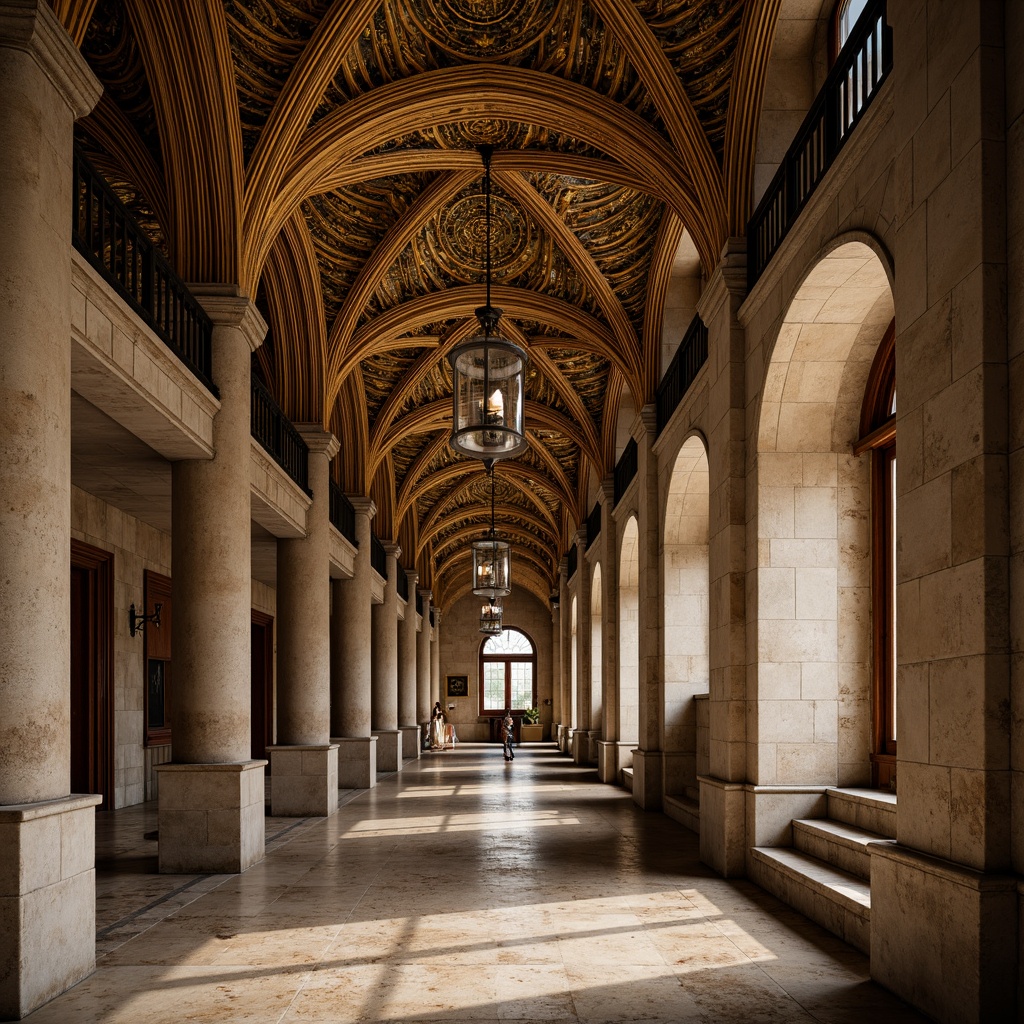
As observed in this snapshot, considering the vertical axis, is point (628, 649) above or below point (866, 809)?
above

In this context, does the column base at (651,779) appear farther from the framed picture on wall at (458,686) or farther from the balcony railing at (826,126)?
the framed picture on wall at (458,686)

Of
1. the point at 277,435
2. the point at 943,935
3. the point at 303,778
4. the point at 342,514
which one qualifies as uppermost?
the point at 277,435

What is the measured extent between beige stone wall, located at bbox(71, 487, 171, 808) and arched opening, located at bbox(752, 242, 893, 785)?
28.1 ft

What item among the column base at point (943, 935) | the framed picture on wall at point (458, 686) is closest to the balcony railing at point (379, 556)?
the column base at point (943, 935)

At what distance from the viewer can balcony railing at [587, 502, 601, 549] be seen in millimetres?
23378

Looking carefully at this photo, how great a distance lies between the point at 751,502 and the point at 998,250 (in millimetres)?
4780

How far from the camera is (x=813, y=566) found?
8984 mm

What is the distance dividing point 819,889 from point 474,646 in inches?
1586

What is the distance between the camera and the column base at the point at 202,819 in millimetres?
9398

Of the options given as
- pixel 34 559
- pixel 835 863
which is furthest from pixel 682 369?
pixel 34 559

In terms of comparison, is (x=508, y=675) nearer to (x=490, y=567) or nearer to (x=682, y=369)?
(x=490, y=567)

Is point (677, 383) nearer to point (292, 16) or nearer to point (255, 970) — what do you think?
point (292, 16)

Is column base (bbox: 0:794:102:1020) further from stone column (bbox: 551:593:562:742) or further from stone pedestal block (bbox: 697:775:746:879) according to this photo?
stone column (bbox: 551:593:562:742)

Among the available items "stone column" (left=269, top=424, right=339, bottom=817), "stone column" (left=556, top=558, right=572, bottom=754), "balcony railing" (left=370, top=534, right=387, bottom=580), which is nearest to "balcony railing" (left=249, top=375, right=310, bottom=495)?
"stone column" (left=269, top=424, right=339, bottom=817)
